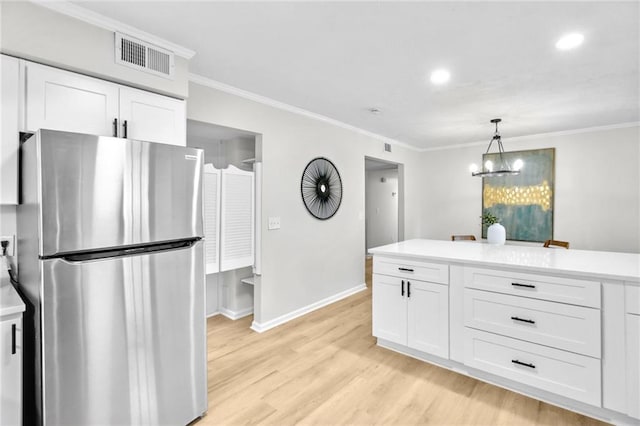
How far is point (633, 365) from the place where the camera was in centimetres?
176

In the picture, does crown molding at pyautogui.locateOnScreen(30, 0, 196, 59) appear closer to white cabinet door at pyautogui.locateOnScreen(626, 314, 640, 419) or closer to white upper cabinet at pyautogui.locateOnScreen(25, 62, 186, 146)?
white upper cabinet at pyautogui.locateOnScreen(25, 62, 186, 146)

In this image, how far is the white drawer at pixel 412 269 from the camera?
244 centimetres

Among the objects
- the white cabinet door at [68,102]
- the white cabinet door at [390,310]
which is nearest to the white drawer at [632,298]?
the white cabinet door at [390,310]

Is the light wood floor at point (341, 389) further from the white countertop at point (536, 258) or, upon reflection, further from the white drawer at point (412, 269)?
the white countertop at point (536, 258)

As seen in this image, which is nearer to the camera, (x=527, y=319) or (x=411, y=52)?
(x=527, y=319)

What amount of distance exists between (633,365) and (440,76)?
240 centimetres

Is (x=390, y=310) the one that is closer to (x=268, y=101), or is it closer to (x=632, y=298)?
(x=632, y=298)

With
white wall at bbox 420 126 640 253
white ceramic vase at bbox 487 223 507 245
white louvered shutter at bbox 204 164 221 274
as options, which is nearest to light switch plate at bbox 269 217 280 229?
white louvered shutter at bbox 204 164 221 274

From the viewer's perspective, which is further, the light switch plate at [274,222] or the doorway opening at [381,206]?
the doorway opening at [381,206]

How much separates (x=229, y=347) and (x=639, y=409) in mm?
2874

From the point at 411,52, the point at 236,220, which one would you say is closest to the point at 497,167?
A: the point at 411,52

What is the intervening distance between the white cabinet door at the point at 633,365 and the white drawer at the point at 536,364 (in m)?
0.13

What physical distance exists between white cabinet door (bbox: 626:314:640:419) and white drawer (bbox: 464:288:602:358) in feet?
0.43

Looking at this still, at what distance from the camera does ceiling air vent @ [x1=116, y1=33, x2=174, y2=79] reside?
1.92m
